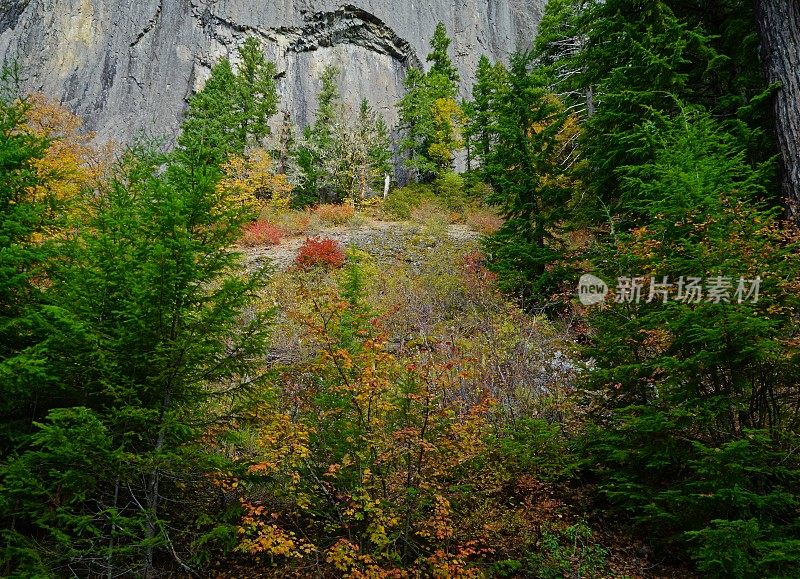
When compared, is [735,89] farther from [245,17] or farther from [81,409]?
[245,17]

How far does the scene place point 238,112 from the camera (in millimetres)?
26109

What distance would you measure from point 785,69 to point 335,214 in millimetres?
17709

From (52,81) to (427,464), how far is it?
43647 mm

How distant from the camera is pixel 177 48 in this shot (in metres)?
→ 35.8

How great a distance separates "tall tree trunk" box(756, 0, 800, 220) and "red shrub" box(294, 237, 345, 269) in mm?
11361

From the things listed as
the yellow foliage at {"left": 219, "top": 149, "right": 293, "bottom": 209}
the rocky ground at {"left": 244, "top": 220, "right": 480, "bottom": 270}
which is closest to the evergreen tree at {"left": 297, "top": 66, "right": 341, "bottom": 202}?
the yellow foliage at {"left": 219, "top": 149, "right": 293, "bottom": 209}

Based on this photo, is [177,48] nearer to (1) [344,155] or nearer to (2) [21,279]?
(1) [344,155]

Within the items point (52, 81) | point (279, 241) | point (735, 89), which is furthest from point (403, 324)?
point (52, 81)

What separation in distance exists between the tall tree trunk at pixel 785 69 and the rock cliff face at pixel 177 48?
33.0m

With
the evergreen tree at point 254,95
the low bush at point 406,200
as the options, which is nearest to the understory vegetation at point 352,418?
the low bush at point 406,200

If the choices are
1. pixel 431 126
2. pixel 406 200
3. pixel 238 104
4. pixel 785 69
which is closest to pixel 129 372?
pixel 785 69

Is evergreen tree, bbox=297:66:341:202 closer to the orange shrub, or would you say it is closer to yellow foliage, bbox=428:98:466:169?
the orange shrub

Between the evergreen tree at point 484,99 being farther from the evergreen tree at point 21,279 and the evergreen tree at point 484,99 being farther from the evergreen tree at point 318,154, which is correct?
the evergreen tree at point 21,279

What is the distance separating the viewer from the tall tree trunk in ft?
21.3
